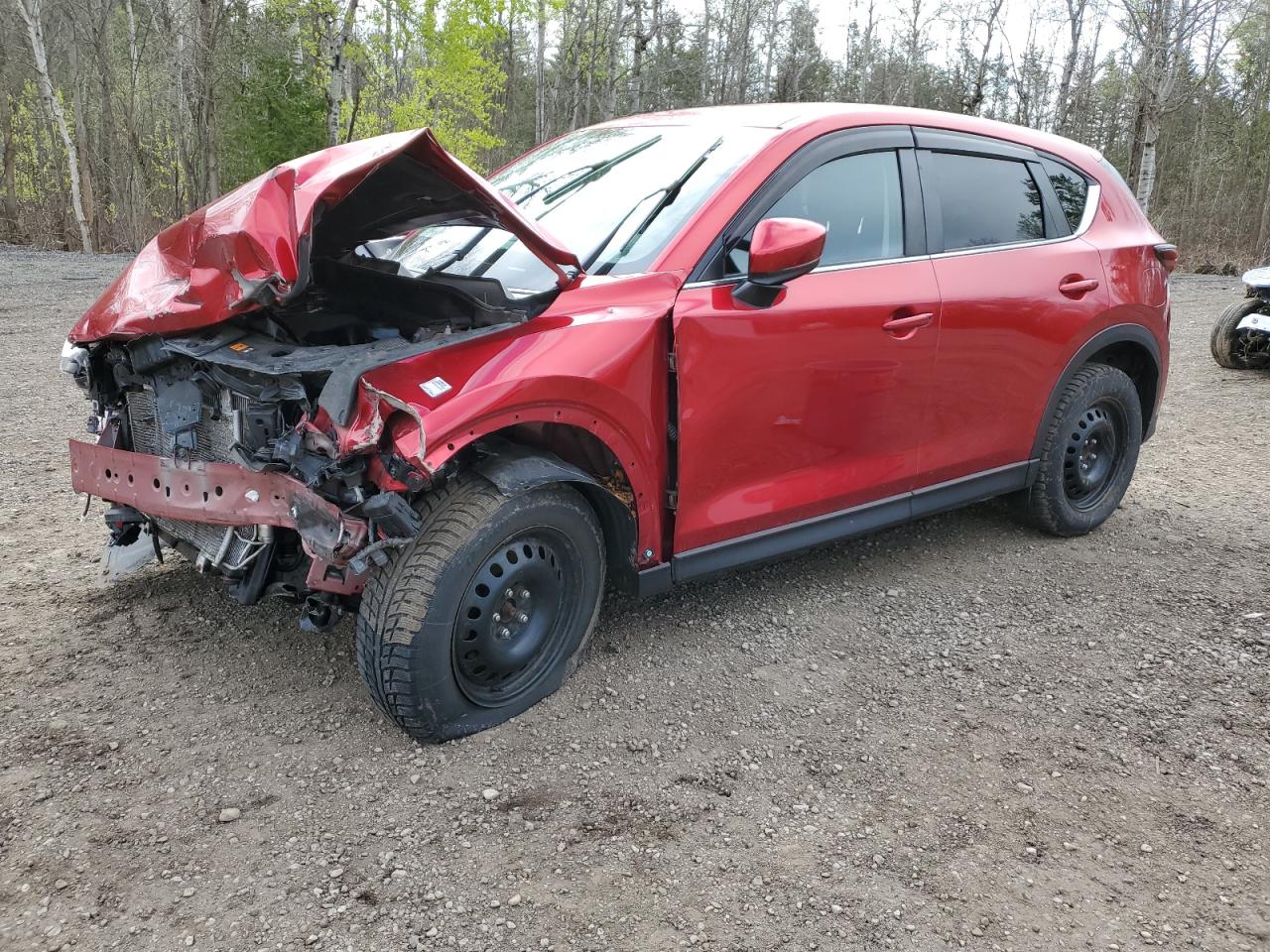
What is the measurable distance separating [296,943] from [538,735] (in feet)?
3.17

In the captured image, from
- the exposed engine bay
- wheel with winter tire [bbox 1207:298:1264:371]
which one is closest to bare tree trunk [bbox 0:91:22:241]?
the exposed engine bay

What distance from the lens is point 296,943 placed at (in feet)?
6.91

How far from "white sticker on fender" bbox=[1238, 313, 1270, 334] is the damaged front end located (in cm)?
880

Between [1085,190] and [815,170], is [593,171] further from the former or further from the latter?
[1085,190]

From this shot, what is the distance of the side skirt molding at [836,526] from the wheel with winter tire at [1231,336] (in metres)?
6.56

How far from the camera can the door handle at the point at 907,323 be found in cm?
353

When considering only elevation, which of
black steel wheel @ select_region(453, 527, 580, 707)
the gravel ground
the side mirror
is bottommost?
the gravel ground

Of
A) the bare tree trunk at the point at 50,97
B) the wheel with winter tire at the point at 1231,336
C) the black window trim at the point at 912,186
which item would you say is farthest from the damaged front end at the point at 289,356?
the bare tree trunk at the point at 50,97

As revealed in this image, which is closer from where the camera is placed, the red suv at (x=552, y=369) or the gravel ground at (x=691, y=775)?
the gravel ground at (x=691, y=775)

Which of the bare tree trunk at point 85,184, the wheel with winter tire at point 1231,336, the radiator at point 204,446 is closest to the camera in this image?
the radiator at point 204,446

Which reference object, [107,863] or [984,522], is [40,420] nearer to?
[107,863]

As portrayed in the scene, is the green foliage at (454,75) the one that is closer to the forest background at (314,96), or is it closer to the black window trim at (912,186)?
the forest background at (314,96)

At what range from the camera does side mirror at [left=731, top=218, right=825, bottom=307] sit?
9.55 ft

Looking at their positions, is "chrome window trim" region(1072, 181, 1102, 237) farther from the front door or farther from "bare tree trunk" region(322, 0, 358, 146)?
"bare tree trunk" region(322, 0, 358, 146)
